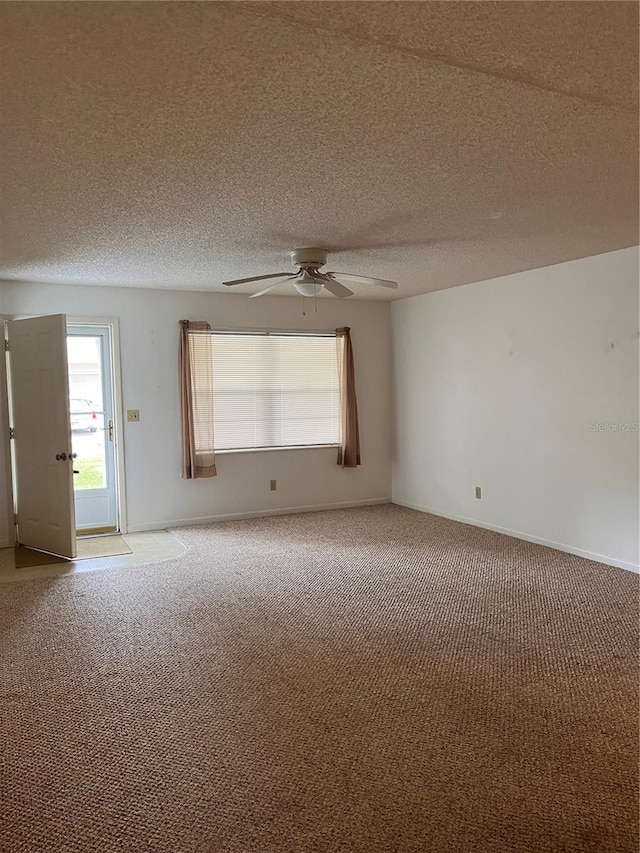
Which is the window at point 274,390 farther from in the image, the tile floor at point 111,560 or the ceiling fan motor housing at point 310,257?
the ceiling fan motor housing at point 310,257

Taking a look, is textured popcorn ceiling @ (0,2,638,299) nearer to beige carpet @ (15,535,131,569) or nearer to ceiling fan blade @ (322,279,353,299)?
ceiling fan blade @ (322,279,353,299)

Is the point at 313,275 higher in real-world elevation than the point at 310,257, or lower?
lower

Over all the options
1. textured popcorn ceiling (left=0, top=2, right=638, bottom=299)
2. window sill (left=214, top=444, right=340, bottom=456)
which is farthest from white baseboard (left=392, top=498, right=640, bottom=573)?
textured popcorn ceiling (left=0, top=2, right=638, bottom=299)

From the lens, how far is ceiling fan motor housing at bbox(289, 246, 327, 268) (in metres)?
4.41

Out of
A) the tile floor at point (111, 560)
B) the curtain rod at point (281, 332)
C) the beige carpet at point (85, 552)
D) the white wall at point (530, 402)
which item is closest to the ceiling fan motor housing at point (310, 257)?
the white wall at point (530, 402)

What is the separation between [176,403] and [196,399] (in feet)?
0.69

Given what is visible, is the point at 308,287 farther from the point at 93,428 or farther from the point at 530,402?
the point at 93,428

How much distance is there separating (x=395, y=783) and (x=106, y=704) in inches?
53.2

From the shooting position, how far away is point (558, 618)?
3.75 m

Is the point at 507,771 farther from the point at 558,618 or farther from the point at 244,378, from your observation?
the point at 244,378

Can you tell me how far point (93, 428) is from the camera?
6160 mm

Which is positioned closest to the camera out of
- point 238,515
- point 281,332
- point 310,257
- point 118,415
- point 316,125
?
point 316,125

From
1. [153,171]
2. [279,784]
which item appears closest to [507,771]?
[279,784]

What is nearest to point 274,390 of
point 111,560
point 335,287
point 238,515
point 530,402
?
point 238,515
